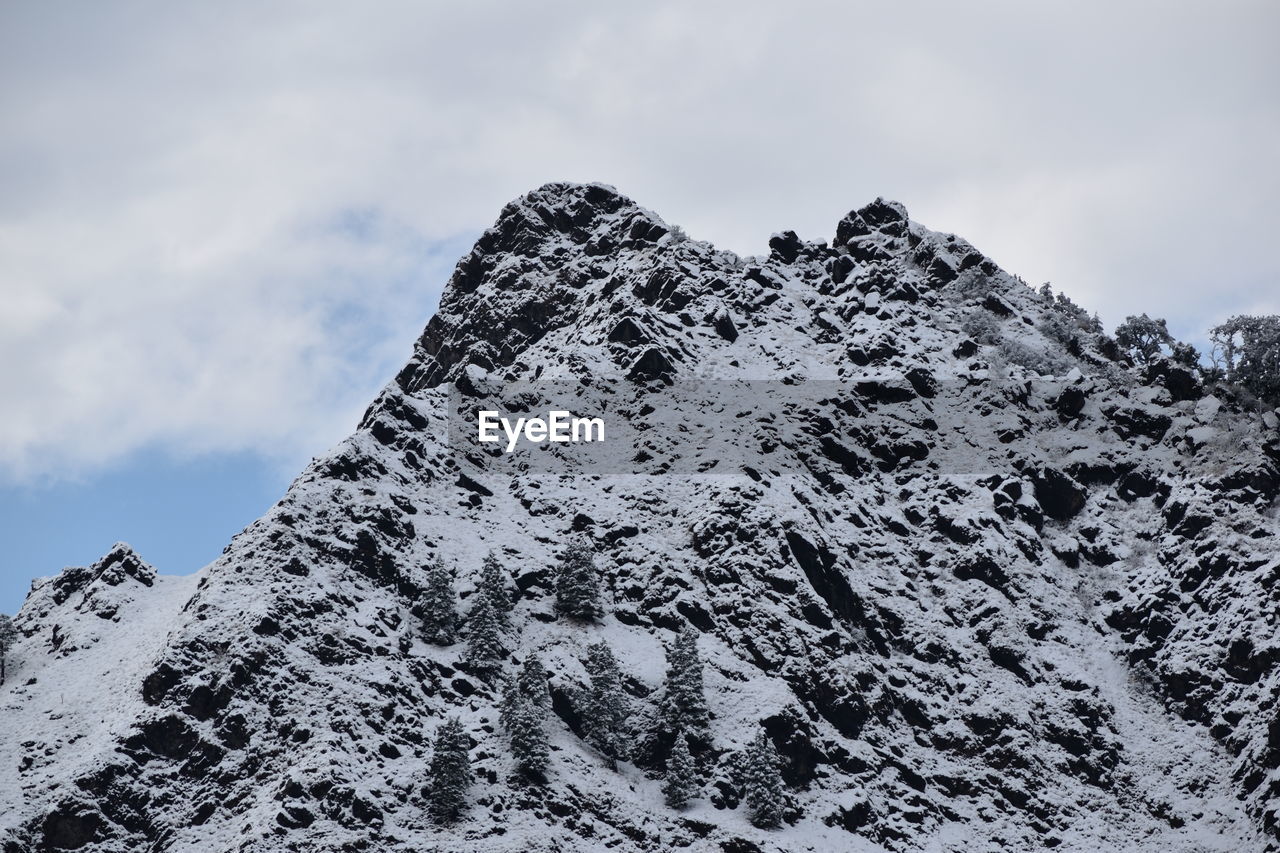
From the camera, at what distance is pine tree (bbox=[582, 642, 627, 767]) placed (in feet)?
267

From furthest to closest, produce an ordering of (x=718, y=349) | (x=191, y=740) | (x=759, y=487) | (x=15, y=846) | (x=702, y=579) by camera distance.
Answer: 1. (x=718, y=349)
2. (x=759, y=487)
3. (x=702, y=579)
4. (x=191, y=740)
5. (x=15, y=846)

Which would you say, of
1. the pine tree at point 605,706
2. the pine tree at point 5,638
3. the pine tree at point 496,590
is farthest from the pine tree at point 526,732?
the pine tree at point 5,638

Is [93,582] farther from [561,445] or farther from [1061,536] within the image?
[1061,536]

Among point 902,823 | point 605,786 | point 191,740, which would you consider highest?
point 191,740

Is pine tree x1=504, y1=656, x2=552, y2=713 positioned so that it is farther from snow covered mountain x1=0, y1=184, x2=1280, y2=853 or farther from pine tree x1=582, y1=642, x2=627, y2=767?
pine tree x1=582, y1=642, x2=627, y2=767

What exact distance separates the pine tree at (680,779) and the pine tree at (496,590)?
15.8 metres

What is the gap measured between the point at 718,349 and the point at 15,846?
74.5m

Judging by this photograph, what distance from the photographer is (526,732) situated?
77.5m

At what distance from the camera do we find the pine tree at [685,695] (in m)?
81.9

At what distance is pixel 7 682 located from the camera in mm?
84938

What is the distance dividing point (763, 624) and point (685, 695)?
10.2 meters

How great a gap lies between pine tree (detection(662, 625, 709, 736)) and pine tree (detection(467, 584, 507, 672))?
11.3 metres

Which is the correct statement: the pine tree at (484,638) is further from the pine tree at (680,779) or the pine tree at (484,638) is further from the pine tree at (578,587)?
the pine tree at (680,779)

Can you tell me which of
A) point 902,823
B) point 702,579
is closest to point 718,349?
point 702,579
